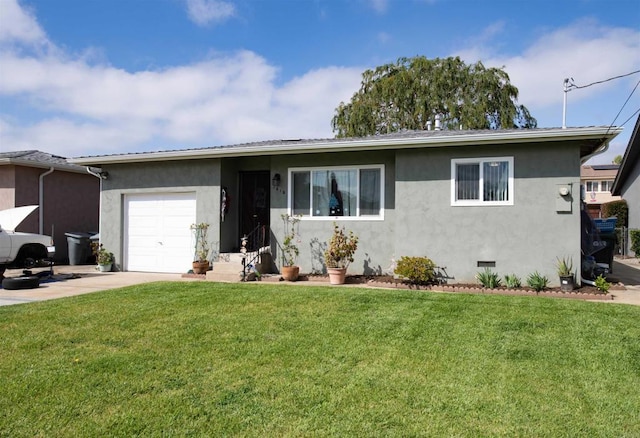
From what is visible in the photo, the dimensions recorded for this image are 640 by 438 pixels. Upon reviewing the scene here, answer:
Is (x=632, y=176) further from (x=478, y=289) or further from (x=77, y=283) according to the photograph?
(x=77, y=283)

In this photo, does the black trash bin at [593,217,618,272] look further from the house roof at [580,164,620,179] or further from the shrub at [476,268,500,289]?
the house roof at [580,164,620,179]

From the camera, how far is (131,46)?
13.4 m

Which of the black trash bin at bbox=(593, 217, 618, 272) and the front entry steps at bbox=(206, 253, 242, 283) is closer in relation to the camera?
the front entry steps at bbox=(206, 253, 242, 283)

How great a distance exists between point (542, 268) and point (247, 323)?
621cm

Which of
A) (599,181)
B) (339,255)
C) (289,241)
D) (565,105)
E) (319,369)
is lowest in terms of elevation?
(319,369)

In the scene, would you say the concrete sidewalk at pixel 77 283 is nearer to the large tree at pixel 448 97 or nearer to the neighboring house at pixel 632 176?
the neighboring house at pixel 632 176

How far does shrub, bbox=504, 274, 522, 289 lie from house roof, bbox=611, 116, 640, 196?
1049cm

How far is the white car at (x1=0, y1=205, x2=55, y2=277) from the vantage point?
10.0 metres

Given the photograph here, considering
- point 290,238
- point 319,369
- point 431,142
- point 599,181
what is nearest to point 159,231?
point 290,238

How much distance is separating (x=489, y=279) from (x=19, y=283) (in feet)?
30.6

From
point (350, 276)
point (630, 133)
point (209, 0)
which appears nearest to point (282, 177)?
point (350, 276)

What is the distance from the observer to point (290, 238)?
35.1ft

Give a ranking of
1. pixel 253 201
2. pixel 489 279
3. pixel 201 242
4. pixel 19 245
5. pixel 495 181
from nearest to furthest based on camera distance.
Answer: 1. pixel 489 279
2. pixel 495 181
3. pixel 19 245
4. pixel 201 242
5. pixel 253 201

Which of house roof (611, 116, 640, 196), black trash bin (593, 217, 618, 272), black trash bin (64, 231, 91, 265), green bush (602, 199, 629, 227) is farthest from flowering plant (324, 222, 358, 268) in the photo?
green bush (602, 199, 629, 227)
